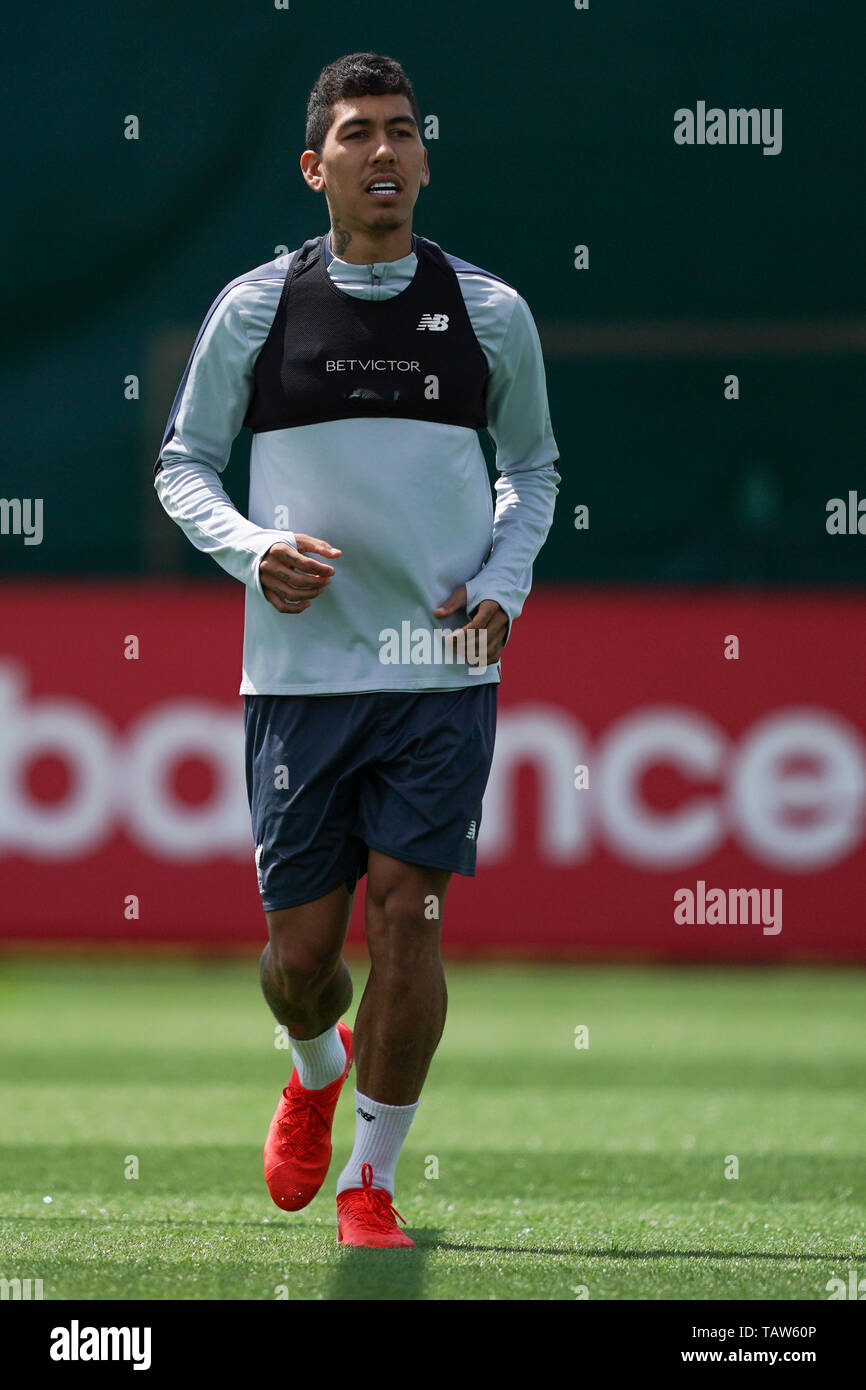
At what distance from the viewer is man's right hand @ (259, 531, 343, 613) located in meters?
→ 4.15

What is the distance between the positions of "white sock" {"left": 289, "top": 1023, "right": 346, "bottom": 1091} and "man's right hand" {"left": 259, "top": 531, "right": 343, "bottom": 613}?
3.48 feet

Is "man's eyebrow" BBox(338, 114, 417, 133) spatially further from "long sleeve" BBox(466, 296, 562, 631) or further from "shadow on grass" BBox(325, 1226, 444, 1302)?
"shadow on grass" BBox(325, 1226, 444, 1302)

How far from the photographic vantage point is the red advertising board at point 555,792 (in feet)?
31.8

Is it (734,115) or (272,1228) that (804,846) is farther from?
(272,1228)

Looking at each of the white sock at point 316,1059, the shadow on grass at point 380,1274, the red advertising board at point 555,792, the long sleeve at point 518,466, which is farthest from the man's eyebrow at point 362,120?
the red advertising board at point 555,792

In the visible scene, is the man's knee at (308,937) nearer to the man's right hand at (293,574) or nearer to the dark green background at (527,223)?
the man's right hand at (293,574)

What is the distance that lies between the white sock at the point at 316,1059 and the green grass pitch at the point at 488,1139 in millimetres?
317

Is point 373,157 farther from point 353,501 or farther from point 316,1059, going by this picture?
point 316,1059

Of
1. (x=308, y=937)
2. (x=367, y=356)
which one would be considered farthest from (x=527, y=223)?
(x=308, y=937)

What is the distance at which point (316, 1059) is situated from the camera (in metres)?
4.68

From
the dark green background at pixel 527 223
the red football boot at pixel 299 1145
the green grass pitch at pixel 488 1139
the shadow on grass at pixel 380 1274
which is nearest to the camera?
the shadow on grass at pixel 380 1274

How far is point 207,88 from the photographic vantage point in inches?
450
